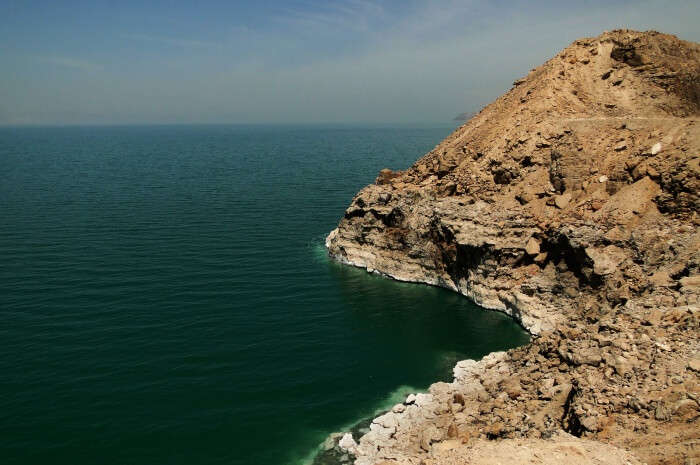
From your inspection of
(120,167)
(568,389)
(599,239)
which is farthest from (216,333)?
(120,167)

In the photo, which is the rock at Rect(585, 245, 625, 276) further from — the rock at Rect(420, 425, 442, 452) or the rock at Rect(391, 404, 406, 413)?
the rock at Rect(420, 425, 442, 452)

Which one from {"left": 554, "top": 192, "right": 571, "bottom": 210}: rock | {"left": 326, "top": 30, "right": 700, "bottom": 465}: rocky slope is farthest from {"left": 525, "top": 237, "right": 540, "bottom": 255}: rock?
{"left": 554, "top": 192, "right": 571, "bottom": 210}: rock

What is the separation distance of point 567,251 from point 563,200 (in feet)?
19.2

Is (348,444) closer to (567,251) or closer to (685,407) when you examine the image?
(685,407)

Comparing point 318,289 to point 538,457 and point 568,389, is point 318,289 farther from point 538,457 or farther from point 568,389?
point 538,457

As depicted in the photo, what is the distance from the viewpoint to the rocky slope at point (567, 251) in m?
25.0

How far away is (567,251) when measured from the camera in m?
45.3

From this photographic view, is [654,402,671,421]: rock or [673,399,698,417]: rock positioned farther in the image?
[654,402,671,421]: rock

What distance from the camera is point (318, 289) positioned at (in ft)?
175

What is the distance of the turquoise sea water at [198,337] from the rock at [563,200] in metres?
12.9

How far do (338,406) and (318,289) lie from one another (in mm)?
21079

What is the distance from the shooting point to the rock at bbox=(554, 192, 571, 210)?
47.9m

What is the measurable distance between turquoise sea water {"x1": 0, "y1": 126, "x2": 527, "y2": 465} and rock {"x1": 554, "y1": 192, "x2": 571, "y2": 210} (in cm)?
1290

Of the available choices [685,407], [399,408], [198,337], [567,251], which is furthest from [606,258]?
[198,337]
